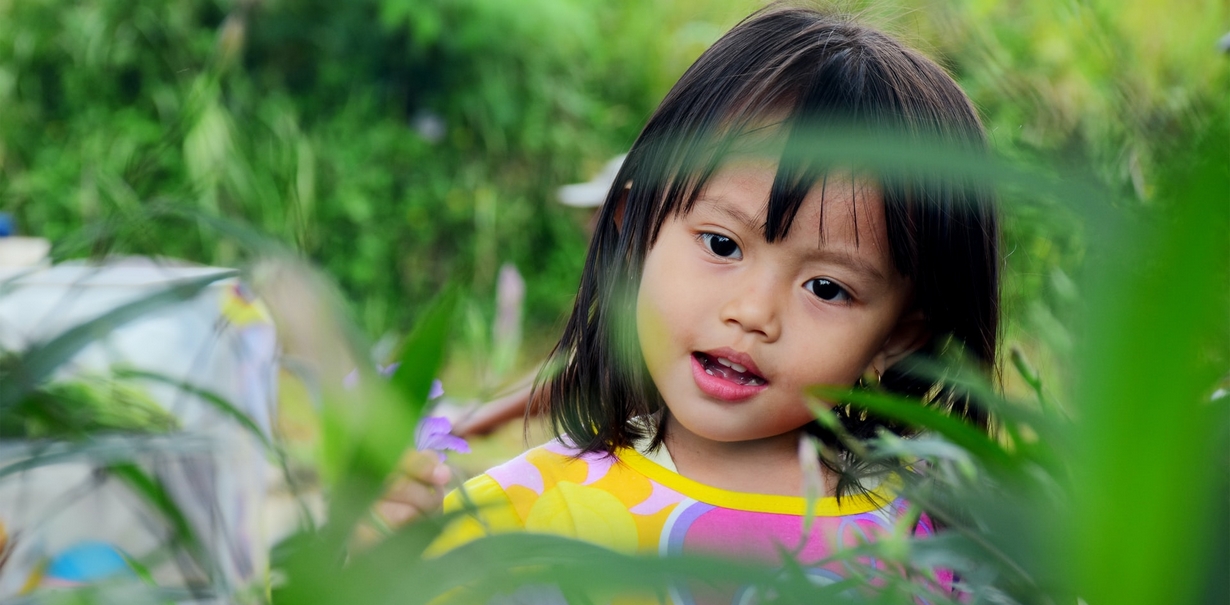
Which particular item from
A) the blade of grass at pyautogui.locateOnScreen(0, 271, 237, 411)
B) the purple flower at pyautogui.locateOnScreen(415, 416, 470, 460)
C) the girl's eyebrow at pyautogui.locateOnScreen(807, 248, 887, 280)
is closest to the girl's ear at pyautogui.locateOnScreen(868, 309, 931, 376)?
the girl's eyebrow at pyautogui.locateOnScreen(807, 248, 887, 280)

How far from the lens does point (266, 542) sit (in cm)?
32

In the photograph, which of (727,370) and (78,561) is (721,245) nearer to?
(727,370)

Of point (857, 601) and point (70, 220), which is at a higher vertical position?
point (857, 601)

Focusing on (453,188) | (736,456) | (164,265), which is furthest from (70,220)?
(164,265)

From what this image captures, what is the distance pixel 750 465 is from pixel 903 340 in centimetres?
17

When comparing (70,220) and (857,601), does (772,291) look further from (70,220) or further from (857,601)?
(70,220)

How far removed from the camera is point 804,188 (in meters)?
0.79

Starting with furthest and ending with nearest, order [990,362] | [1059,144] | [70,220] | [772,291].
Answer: [70,220] → [990,362] → [772,291] → [1059,144]

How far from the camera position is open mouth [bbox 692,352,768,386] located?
0.84 metres

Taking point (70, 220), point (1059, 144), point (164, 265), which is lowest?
point (70, 220)

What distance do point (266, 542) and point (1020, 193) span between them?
9.1 inches

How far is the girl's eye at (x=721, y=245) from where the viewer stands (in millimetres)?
847

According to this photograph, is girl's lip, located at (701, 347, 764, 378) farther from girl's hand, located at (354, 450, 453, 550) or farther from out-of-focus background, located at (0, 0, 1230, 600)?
out-of-focus background, located at (0, 0, 1230, 600)

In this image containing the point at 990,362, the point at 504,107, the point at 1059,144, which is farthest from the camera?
the point at 504,107
